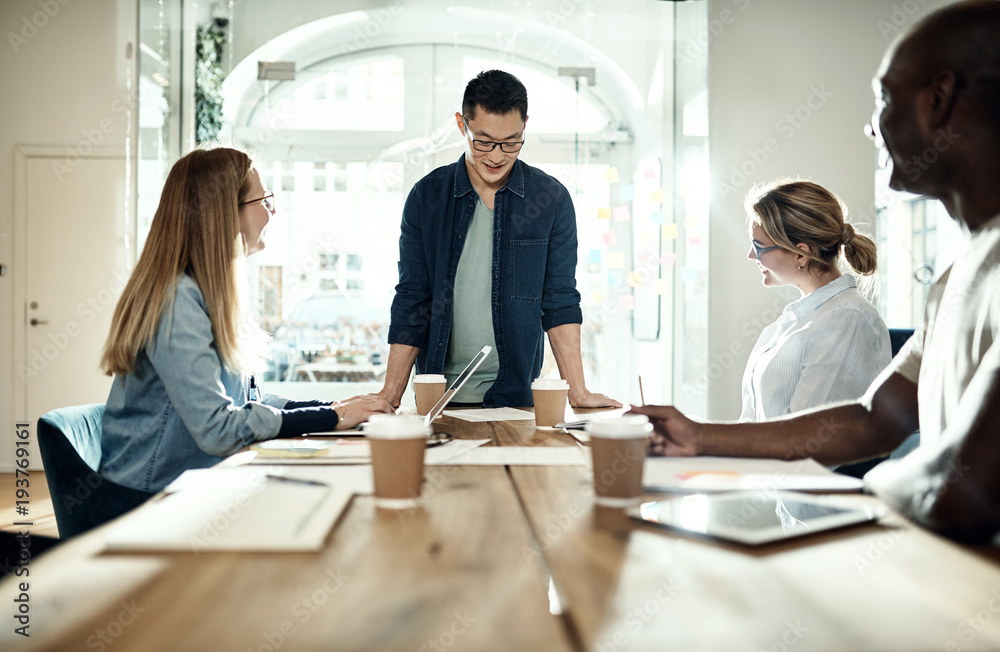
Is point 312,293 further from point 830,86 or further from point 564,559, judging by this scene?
point 564,559

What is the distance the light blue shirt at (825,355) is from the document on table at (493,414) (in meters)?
0.56

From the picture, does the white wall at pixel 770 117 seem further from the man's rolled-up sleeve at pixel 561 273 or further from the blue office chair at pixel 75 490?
the blue office chair at pixel 75 490

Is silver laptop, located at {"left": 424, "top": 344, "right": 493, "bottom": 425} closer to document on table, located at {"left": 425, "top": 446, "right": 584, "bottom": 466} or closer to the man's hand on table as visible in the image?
document on table, located at {"left": 425, "top": 446, "right": 584, "bottom": 466}

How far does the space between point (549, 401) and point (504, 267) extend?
70cm

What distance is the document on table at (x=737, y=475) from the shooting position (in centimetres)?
99

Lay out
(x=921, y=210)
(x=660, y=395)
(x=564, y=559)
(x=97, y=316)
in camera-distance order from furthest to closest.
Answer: (x=97, y=316)
(x=660, y=395)
(x=921, y=210)
(x=564, y=559)

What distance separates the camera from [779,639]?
1.69ft

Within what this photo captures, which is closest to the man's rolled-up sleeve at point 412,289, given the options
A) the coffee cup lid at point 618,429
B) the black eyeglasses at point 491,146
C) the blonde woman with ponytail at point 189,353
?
the black eyeglasses at point 491,146

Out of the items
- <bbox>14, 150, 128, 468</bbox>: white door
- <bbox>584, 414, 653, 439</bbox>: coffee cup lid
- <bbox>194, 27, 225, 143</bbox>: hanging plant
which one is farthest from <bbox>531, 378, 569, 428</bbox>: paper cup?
<bbox>14, 150, 128, 468</bbox>: white door

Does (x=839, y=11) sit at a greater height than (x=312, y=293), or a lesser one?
greater

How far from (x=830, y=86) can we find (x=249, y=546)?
181 inches

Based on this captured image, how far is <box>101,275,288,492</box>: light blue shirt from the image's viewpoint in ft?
4.67

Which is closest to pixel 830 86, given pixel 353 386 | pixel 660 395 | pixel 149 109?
pixel 660 395

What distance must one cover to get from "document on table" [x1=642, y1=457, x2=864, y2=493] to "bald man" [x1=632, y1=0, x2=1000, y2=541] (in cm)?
4
